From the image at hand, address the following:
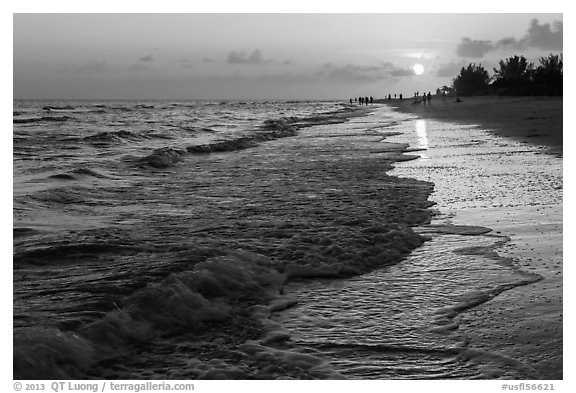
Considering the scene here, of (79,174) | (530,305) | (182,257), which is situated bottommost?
(530,305)

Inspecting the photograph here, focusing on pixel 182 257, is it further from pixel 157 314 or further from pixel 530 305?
pixel 530 305

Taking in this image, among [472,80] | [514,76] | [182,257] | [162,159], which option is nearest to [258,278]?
[182,257]

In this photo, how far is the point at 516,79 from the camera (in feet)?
235

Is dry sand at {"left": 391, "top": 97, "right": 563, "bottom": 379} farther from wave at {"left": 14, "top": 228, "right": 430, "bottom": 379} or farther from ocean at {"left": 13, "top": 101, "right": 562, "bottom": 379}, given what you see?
wave at {"left": 14, "top": 228, "right": 430, "bottom": 379}

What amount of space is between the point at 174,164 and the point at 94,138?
993 centimetres

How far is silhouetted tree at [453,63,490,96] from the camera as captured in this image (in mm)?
83688

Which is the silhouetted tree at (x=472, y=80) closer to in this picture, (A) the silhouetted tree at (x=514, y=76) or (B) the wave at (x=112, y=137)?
(A) the silhouetted tree at (x=514, y=76)

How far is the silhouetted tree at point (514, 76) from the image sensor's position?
66900 mm

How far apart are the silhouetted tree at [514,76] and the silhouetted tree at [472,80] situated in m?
3.19

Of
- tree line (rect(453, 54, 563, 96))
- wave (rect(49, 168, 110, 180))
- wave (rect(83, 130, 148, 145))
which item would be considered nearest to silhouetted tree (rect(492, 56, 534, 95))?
tree line (rect(453, 54, 563, 96))

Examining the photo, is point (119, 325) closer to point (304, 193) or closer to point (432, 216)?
point (432, 216)

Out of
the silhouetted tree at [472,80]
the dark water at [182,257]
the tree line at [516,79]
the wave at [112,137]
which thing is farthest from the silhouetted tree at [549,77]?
the dark water at [182,257]

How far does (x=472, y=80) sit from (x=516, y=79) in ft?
45.1

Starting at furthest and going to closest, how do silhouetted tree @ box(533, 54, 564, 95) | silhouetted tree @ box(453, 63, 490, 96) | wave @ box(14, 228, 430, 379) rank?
silhouetted tree @ box(453, 63, 490, 96)
silhouetted tree @ box(533, 54, 564, 95)
wave @ box(14, 228, 430, 379)
